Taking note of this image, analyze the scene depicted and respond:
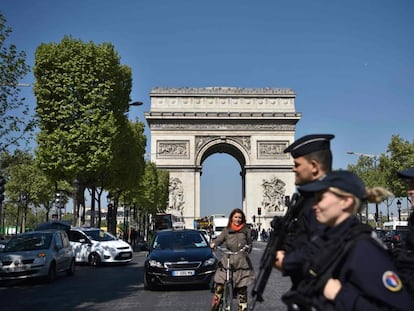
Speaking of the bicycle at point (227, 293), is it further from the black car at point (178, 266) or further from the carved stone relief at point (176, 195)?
the carved stone relief at point (176, 195)

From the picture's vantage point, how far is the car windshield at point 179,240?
540 inches

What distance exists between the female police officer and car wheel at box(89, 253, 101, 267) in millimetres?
19711

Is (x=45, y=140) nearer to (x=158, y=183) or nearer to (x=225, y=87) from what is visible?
(x=158, y=183)

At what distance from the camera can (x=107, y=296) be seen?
12.2 m

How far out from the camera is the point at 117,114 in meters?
29.8

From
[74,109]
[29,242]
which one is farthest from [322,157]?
[74,109]

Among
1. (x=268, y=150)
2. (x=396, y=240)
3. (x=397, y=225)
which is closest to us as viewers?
(x=396, y=240)

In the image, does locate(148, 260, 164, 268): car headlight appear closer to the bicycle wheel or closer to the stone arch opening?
the bicycle wheel

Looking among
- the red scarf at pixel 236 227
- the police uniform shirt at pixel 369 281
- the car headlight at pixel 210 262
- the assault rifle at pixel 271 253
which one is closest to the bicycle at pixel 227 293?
the red scarf at pixel 236 227

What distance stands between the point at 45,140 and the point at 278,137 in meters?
37.8

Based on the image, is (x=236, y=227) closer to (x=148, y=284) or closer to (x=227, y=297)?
(x=227, y=297)

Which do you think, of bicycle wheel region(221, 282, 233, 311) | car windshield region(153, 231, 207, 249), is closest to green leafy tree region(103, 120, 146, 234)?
car windshield region(153, 231, 207, 249)

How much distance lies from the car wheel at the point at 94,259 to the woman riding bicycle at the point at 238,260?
14.4m

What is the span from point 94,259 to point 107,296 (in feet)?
33.6
